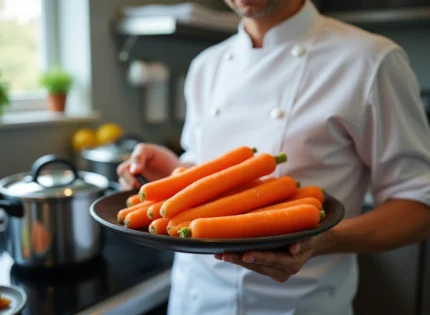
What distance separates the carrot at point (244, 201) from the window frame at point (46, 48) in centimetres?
117

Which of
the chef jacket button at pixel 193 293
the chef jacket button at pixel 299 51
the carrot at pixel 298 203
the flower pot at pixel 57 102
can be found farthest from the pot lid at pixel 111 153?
the carrot at pixel 298 203

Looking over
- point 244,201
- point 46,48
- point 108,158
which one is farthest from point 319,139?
point 46,48

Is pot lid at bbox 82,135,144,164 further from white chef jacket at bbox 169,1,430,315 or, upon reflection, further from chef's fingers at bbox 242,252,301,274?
chef's fingers at bbox 242,252,301,274

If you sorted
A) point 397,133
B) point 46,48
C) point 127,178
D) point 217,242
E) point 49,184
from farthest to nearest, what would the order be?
point 46,48
point 49,184
point 127,178
point 397,133
point 217,242

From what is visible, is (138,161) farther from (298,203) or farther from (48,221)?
(298,203)

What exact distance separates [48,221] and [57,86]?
72 centimetres

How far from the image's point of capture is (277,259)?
0.61m

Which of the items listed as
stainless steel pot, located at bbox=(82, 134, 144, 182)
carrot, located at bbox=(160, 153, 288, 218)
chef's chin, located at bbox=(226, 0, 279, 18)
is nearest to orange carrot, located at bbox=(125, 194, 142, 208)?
carrot, located at bbox=(160, 153, 288, 218)

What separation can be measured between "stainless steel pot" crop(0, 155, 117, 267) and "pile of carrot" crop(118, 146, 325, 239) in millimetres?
246

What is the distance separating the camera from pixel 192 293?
949 millimetres

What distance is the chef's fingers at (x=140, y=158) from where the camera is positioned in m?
0.90

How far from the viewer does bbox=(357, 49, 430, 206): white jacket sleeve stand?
0.80 m

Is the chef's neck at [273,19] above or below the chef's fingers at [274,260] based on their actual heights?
above

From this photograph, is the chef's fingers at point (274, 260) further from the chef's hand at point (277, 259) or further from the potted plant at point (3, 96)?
the potted plant at point (3, 96)
